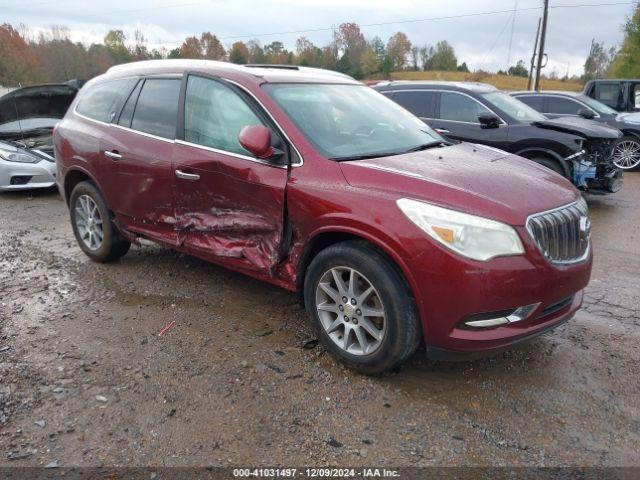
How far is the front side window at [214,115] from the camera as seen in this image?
3.67m

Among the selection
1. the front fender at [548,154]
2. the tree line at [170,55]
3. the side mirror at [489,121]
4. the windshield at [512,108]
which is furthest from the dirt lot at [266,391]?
the tree line at [170,55]

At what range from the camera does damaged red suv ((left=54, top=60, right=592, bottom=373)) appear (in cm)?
274

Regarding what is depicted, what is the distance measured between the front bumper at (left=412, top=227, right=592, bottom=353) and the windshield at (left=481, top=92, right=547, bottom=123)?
5.62 meters

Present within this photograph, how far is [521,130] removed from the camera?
25.0ft

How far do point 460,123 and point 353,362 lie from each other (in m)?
5.87

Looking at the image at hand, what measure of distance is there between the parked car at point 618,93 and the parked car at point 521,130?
20.1ft

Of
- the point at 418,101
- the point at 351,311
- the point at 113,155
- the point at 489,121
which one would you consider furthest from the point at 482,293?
the point at 418,101

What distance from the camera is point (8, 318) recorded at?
404 centimetres

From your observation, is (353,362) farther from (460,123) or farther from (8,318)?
(460,123)

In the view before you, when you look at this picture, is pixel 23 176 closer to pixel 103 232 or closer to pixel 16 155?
pixel 16 155

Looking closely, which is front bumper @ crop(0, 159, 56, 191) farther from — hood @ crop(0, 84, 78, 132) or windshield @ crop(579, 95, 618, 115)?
windshield @ crop(579, 95, 618, 115)

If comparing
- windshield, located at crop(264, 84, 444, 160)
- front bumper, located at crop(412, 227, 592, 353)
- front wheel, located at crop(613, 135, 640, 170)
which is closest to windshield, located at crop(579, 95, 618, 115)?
front wheel, located at crop(613, 135, 640, 170)

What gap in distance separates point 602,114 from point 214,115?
1034cm

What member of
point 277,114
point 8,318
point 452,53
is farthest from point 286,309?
point 452,53
